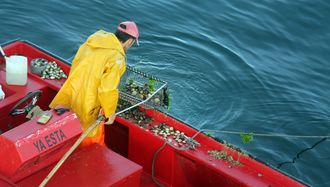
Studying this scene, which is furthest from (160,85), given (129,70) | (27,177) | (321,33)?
(321,33)

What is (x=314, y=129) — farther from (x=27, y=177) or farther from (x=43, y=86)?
(x=27, y=177)

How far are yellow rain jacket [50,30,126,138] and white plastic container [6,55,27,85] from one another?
1006mm

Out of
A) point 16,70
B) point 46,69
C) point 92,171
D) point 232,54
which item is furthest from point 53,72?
point 232,54

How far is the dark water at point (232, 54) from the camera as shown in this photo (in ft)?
33.8

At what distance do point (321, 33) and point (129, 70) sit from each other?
657cm

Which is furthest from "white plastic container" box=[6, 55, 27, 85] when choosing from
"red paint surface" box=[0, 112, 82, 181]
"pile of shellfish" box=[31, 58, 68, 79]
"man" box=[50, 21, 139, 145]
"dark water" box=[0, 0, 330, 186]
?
"dark water" box=[0, 0, 330, 186]

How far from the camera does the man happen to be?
21.2 feet

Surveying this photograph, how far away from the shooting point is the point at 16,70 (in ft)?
24.9

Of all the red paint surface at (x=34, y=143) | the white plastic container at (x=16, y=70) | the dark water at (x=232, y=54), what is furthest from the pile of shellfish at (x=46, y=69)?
the dark water at (x=232, y=54)

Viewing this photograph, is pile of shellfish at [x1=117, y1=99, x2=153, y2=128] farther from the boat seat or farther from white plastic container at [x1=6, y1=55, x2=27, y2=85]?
white plastic container at [x1=6, y1=55, x2=27, y2=85]

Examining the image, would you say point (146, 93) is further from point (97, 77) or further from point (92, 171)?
point (92, 171)

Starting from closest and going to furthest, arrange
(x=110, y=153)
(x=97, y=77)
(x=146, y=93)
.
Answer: (x=97, y=77)
(x=110, y=153)
(x=146, y=93)

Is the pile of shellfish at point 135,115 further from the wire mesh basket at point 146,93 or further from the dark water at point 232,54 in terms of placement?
the dark water at point 232,54

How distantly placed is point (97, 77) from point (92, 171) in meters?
0.95
